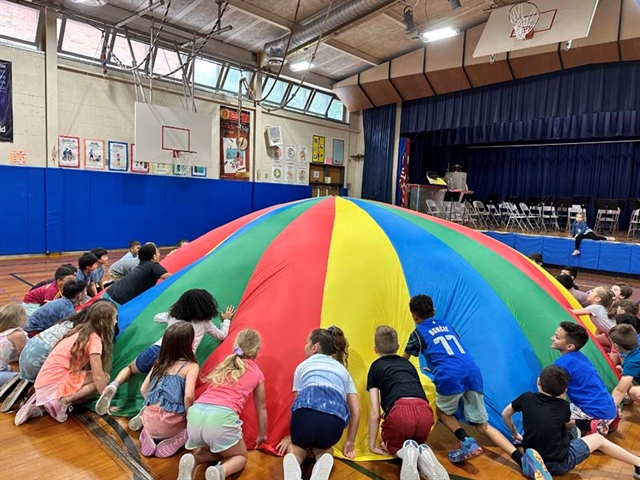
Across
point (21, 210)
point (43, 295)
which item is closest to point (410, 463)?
point (43, 295)

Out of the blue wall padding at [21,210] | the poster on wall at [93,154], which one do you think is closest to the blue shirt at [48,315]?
the blue wall padding at [21,210]

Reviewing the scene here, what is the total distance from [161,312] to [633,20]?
403 inches

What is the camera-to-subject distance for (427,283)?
10.5 ft

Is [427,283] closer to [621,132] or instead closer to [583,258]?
[583,258]

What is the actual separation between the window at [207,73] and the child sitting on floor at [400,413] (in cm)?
982

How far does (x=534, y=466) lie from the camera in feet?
7.26

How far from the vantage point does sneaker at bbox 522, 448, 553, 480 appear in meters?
2.19

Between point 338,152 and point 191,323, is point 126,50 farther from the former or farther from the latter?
point 191,323

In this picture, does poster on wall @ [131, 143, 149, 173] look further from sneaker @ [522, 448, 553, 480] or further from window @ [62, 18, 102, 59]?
sneaker @ [522, 448, 553, 480]

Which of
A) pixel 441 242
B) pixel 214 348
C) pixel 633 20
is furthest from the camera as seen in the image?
pixel 633 20

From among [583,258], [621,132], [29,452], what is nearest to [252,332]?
[29,452]

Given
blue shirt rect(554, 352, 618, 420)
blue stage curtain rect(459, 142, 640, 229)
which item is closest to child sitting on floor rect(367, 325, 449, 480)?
blue shirt rect(554, 352, 618, 420)

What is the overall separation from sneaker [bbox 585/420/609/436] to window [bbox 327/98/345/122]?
12.4 metres

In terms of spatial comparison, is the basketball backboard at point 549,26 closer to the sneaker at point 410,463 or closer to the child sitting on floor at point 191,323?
the child sitting on floor at point 191,323
